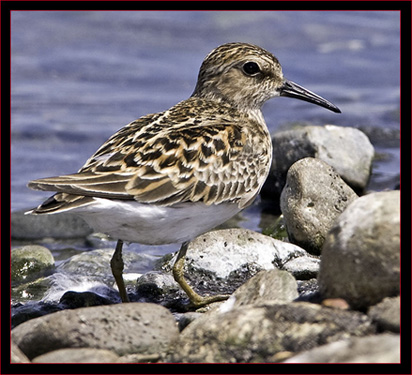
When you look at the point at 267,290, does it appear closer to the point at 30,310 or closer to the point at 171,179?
the point at 171,179

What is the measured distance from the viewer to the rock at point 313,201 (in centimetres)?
757

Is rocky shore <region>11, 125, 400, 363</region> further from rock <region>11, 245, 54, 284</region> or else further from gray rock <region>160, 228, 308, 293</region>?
rock <region>11, 245, 54, 284</region>

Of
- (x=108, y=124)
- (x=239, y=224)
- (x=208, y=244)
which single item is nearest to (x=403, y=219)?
(x=208, y=244)

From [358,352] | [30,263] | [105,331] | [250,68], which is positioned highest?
[250,68]

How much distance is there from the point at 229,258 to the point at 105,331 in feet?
7.62

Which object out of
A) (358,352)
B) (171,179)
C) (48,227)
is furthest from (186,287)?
(48,227)

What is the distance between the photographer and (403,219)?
4.79 metres

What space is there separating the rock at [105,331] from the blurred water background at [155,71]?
532 cm

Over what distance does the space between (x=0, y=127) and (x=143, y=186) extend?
1.16m

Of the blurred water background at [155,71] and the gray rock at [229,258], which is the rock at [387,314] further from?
the blurred water background at [155,71]

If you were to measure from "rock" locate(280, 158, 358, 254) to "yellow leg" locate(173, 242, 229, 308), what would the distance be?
1275 millimetres

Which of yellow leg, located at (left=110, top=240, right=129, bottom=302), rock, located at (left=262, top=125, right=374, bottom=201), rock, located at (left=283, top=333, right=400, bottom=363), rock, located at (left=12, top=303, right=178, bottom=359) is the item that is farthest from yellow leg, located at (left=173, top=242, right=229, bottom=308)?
rock, located at (left=262, top=125, right=374, bottom=201)

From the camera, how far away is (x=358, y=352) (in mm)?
4098

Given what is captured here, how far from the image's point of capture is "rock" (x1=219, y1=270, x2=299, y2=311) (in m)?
5.44
